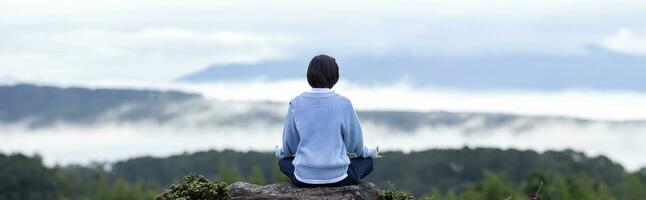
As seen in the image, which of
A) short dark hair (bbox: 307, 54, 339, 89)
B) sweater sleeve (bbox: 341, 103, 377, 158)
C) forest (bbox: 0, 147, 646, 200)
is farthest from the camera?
forest (bbox: 0, 147, 646, 200)

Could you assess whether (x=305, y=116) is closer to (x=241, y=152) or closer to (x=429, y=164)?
(x=429, y=164)

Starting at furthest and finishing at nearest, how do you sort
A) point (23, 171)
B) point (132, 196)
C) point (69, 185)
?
1. point (69, 185)
2. point (23, 171)
3. point (132, 196)

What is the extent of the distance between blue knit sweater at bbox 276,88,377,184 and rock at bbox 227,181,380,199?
16cm

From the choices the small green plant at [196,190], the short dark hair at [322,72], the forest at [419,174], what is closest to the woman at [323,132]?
the short dark hair at [322,72]

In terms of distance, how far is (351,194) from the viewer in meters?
14.1

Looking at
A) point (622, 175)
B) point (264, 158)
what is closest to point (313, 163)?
point (622, 175)

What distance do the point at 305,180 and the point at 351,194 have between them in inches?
26.4

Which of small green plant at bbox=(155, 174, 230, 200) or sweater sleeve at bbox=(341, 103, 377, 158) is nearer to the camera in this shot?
small green plant at bbox=(155, 174, 230, 200)

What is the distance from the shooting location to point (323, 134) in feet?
46.2

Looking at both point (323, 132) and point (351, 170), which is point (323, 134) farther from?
point (351, 170)

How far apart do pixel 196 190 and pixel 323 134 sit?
1.92m

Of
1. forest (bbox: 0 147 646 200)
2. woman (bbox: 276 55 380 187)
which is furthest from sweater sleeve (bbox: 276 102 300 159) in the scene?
forest (bbox: 0 147 646 200)

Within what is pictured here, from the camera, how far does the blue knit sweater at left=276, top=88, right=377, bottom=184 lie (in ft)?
46.1

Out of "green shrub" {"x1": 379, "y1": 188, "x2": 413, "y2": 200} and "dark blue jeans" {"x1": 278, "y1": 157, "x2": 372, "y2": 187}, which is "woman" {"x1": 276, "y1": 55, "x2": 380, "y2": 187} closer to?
"dark blue jeans" {"x1": 278, "y1": 157, "x2": 372, "y2": 187}
